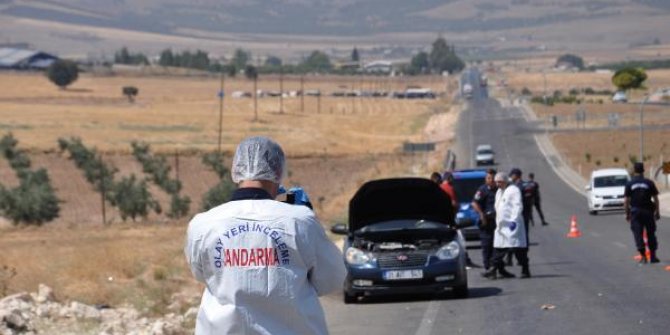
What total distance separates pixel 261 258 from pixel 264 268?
0.16 feet

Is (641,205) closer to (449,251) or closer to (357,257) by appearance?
(449,251)

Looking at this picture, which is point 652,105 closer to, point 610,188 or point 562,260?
point 610,188

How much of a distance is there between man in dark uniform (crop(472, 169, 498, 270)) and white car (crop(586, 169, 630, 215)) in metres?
23.8

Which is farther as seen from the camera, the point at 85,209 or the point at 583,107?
the point at 583,107

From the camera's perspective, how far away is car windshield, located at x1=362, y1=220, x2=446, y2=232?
19250 millimetres

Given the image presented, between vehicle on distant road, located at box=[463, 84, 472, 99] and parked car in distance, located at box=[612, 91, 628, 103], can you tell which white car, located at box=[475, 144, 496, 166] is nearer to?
parked car in distance, located at box=[612, 91, 628, 103]

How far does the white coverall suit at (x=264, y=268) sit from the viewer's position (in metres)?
6.34

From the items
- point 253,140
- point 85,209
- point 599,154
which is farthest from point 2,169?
point 253,140

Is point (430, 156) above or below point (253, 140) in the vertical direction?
below

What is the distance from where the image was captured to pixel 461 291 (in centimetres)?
1905

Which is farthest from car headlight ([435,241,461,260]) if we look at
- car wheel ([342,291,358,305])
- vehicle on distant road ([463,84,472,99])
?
vehicle on distant road ([463,84,472,99])

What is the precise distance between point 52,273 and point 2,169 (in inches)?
1899

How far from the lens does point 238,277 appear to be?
20.9ft

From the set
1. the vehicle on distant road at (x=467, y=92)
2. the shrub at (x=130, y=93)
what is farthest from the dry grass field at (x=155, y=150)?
the vehicle on distant road at (x=467, y=92)
